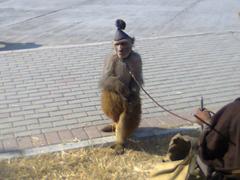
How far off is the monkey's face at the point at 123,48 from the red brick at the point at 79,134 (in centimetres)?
110

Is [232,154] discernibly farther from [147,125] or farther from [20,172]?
[147,125]

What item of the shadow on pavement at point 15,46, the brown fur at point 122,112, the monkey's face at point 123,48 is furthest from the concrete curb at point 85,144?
the shadow on pavement at point 15,46

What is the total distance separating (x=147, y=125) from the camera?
549 cm

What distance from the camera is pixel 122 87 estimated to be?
15.0ft

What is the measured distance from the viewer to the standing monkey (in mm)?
4496

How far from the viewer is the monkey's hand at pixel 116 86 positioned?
15.0ft

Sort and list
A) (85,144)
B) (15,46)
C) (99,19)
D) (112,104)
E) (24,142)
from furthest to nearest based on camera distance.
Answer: (99,19)
(15,46)
(24,142)
(85,144)
(112,104)

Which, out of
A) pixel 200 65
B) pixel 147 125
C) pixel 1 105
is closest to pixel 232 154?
pixel 147 125

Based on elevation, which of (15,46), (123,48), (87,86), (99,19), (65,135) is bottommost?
(99,19)

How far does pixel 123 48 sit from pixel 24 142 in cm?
151

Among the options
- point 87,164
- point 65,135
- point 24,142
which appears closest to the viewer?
point 87,164

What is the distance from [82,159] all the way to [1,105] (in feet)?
6.11

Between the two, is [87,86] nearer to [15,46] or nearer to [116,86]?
[116,86]

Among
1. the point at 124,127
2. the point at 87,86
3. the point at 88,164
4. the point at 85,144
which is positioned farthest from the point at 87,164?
the point at 87,86
